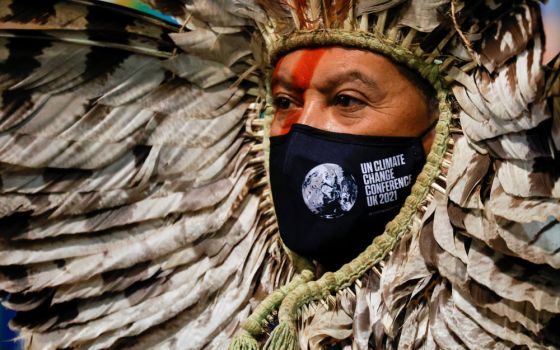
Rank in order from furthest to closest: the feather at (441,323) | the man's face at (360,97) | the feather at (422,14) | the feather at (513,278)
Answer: the man's face at (360,97)
the feather at (422,14)
the feather at (441,323)
the feather at (513,278)

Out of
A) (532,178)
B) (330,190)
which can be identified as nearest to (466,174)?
(532,178)

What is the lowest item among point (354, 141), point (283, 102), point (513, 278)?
point (513, 278)

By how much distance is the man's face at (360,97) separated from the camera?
1.67m

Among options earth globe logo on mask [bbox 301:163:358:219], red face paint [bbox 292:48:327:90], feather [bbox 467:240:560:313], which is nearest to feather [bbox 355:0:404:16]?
red face paint [bbox 292:48:327:90]

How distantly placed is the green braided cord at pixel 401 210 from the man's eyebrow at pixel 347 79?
0.06 metres

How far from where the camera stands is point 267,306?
1.71 m

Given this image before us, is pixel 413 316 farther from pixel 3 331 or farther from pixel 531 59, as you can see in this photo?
pixel 3 331

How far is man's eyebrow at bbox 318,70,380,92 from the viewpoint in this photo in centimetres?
167

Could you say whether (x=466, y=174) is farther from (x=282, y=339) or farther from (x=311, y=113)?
(x=282, y=339)

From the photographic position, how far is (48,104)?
71.1 inches

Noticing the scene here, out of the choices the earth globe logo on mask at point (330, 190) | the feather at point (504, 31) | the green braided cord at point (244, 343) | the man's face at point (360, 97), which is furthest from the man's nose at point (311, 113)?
the green braided cord at point (244, 343)

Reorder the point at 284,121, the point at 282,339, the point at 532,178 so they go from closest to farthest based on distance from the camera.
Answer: the point at 532,178
the point at 282,339
the point at 284,121

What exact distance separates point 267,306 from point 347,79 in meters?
0.53

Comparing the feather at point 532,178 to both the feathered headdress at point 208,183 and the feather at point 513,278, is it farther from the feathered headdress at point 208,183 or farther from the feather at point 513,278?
the feather at point 513,278
